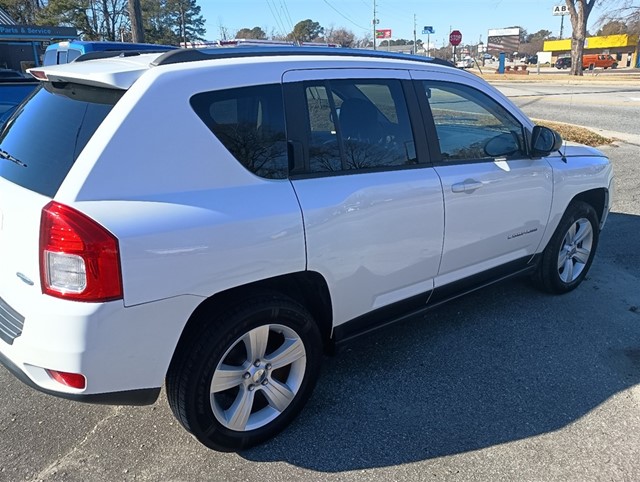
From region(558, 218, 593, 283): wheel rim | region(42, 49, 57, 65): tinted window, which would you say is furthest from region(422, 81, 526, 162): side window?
region(42, 49, 57, 65): tinted window

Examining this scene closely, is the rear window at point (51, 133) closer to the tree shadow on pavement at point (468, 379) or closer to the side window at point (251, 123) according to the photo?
the side window at point (251, 123)

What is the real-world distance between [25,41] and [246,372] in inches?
1219

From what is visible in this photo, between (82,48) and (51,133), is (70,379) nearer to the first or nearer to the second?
(51,133)

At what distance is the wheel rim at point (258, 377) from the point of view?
2.55 meters

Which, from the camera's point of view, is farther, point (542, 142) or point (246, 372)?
point (542, 142)

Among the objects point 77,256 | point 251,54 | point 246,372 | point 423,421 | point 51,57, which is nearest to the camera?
point 77,256

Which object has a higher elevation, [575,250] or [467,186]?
[467,186]

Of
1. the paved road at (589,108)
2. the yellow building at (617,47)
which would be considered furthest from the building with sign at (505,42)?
the paved road at (589,108)

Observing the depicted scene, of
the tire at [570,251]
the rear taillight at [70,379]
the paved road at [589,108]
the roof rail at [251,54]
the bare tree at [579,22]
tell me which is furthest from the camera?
the bare tree at [579,22]

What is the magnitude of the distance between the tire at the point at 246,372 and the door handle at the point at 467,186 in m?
1.23

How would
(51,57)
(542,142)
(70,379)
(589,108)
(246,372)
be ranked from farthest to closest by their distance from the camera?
(589,108), (51,57), (542,142), (246,372), (70,379)

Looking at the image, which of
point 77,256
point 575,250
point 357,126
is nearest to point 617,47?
point 575,250

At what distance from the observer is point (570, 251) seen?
4430 mm

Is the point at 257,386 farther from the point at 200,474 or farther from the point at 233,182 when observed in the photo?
the point at 233,182
